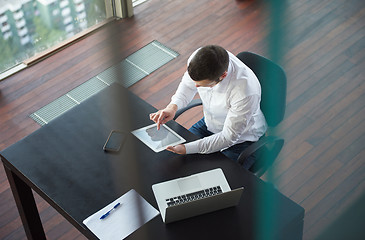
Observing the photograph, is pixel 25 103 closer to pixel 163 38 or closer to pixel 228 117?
pixel 163 38

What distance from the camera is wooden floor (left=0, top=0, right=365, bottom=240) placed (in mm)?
2869

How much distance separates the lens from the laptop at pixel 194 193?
171cm

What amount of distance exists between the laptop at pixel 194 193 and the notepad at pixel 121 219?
0.20 feet

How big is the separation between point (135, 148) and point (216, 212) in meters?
0.49

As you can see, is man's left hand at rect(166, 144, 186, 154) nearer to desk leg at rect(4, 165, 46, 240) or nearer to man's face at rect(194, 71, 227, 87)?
man's face at rect(194, 71, 227, 87)

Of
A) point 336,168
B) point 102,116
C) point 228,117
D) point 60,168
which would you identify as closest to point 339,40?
point 336,168

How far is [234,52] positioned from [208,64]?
2013 millimetres

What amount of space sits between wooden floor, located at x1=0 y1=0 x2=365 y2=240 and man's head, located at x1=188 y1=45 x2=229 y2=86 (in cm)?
83

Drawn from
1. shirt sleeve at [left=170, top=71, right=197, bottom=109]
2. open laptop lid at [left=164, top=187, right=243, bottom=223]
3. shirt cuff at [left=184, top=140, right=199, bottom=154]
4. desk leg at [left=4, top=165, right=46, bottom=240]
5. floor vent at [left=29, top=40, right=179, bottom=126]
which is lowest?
floor vent at [left=29, top=40, right=179, bottom=126]

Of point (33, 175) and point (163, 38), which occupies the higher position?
point (33, 175)

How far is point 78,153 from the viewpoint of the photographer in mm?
2051

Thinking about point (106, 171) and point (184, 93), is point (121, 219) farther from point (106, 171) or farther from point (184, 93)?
point (184, 93)

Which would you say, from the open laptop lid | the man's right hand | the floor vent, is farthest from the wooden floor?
the open laptop lid

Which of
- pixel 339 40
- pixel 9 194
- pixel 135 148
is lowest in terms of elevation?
pixel 9 194
